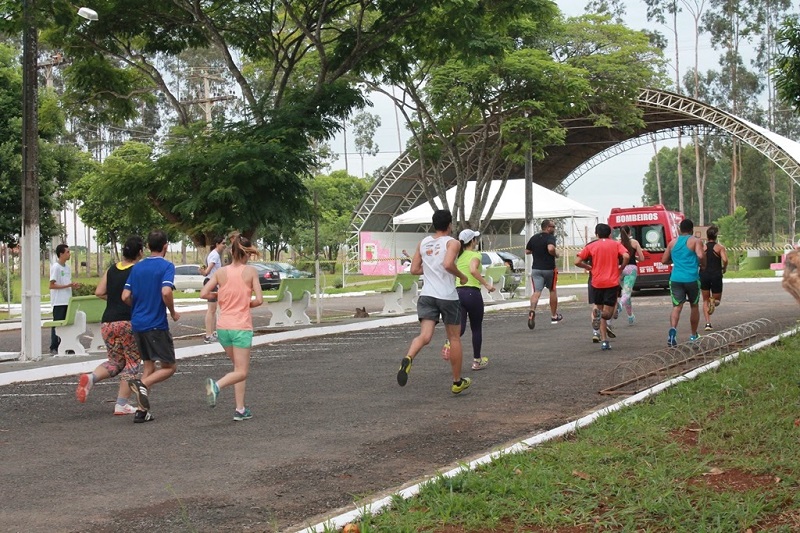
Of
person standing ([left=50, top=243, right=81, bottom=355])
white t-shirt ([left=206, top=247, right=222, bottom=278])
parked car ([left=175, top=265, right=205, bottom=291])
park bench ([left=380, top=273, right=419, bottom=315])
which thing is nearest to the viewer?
person standing ([left=50, top=243, right=81, bottom=355])

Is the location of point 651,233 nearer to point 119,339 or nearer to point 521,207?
point 521,207

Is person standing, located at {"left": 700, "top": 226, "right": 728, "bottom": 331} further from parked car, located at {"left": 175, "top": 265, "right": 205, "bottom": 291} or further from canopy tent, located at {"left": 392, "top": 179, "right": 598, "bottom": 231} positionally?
parked car, located at {"left": 175, "top": 265, "right": 205, "bottom": 291}

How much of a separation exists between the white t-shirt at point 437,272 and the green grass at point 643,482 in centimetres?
246

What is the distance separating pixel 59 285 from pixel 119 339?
6.51m

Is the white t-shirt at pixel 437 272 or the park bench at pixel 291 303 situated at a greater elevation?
the white t-shirt at pixel 437 272

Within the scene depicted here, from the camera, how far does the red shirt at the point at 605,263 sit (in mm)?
14219

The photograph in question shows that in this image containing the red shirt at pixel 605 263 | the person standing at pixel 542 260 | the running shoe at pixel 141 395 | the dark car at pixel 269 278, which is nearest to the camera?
the running shoe at pixel 141 395

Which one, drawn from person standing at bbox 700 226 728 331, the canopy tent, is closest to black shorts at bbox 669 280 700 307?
person standing at bbox 700 226 728 331

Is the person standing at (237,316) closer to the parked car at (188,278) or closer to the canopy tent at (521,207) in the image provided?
the canopy tent at (521,207)

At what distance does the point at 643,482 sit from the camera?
5969 millimetres

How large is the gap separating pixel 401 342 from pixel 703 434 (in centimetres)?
951

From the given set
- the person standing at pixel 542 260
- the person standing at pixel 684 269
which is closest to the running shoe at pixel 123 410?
the person standing at pixel 684 269

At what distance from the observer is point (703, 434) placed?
7.29 meters

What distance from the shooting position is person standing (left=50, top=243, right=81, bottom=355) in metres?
15.4
